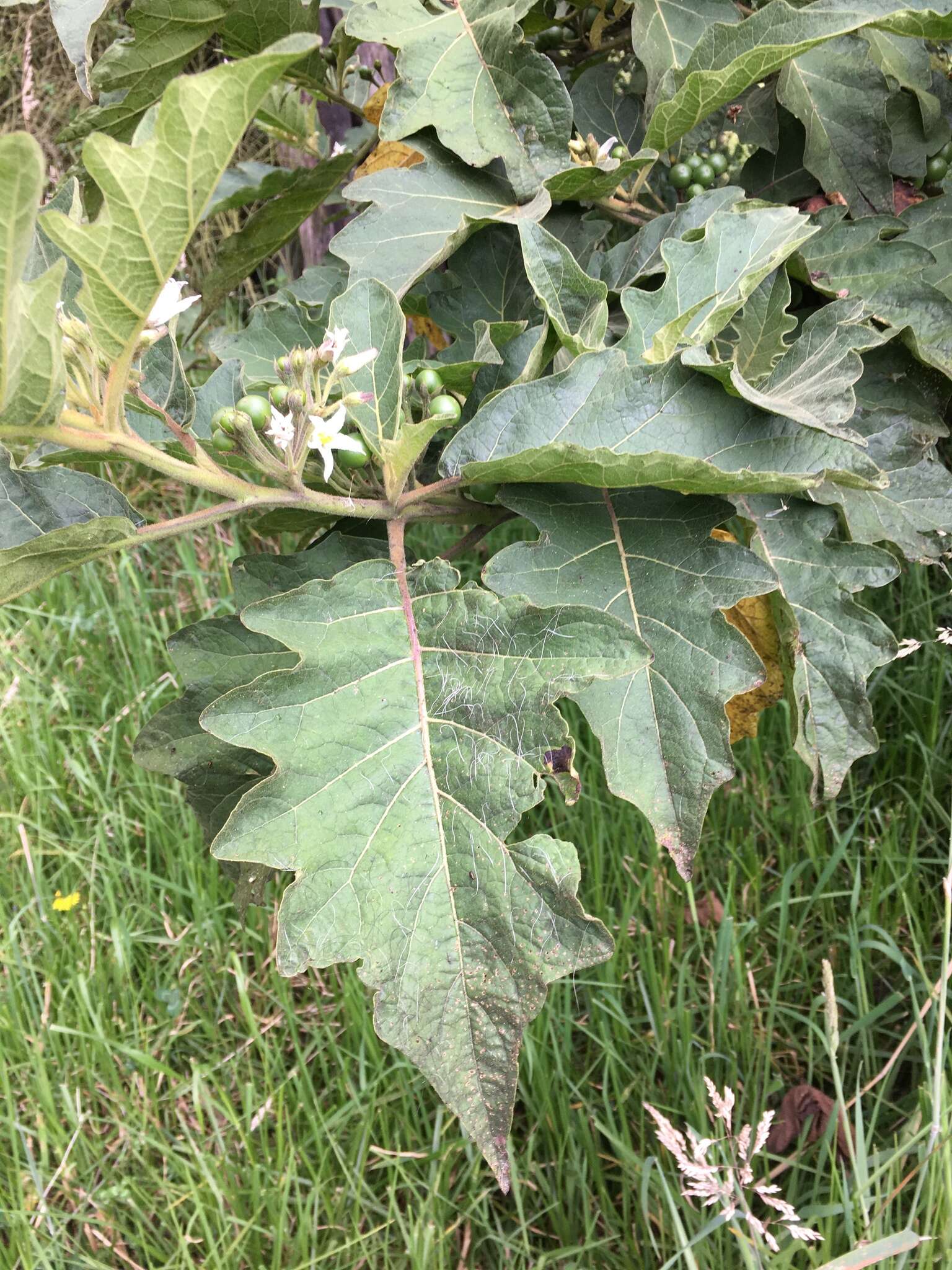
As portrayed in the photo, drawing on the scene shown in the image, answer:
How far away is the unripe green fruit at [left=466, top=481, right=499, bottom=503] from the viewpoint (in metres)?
0.89

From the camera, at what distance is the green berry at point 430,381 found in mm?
888

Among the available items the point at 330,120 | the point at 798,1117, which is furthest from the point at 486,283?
the point at 330,120

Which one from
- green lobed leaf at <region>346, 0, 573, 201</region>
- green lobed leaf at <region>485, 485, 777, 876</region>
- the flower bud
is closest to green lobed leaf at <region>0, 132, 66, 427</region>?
the flower bud

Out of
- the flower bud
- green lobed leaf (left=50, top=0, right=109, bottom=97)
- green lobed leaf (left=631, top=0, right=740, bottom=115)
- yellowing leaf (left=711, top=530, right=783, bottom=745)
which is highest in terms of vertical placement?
green lobed leaf (left=50, top=0, right=109, bottom=97)

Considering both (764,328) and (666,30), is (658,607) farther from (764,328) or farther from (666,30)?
(666,30)

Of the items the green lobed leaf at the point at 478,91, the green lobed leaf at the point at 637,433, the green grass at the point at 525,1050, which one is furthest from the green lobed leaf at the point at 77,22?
the green grass at the point at 525,1050

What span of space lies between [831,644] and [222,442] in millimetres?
500

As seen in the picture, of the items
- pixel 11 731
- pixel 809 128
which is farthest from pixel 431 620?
pixel 11 731

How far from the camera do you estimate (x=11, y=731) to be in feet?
7.91

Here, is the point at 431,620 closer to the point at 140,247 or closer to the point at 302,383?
the point at 302,383

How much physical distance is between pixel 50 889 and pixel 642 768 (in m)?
1.64

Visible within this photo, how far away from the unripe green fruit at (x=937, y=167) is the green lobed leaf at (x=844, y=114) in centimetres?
11

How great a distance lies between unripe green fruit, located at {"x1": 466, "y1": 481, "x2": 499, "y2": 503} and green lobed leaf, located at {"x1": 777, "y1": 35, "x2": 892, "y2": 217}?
471mm

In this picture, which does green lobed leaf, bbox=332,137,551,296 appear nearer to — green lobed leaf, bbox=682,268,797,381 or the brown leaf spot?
green lobed leaf, bbox=682,268,797,381
